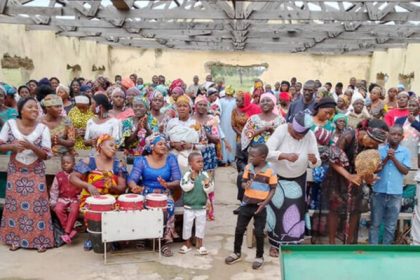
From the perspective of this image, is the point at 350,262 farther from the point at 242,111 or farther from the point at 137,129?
the point at 242,111

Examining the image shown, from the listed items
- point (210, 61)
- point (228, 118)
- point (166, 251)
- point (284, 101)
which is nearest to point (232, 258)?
point (166, 251)

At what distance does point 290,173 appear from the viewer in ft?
14.2

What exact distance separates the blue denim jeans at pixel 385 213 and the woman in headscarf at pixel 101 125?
9.60 feet

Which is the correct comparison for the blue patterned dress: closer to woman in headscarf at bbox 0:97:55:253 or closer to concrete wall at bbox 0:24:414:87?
woman in headscarf at bbox 0:97:55:253

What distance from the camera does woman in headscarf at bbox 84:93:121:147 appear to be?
5.06 metres

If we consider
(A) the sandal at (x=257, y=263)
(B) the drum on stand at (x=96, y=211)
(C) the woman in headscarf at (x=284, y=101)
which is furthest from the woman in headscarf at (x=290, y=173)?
(C) the woman in headscarf at (x=284, y=101)

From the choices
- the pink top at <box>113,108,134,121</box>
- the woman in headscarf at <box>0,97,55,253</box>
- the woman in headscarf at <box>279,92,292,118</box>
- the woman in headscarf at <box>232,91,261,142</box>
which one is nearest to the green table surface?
the woman in headscarf at <box>0,97,55,253</box>

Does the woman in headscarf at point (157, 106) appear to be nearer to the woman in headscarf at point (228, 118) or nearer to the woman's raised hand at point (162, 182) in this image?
the woman's raised hand at point (162, 182)

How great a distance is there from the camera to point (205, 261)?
4430 millimetres

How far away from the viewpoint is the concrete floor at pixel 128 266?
4080 millimetres

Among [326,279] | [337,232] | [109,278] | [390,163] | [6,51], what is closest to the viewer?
[326,279]

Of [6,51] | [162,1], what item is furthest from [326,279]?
[6,51]

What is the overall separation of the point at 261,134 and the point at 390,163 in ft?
5.13

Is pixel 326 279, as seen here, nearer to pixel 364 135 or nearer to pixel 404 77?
pixel 364 135
